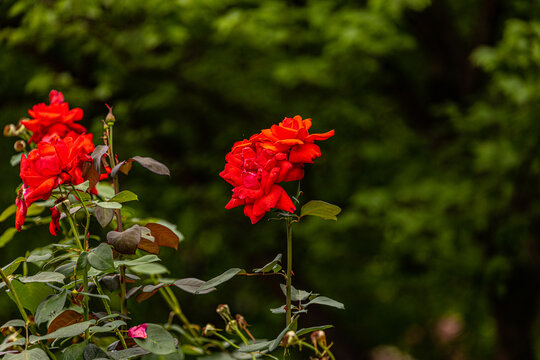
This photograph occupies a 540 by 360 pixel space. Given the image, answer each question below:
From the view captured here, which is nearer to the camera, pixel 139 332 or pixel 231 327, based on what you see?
pixel 139 332

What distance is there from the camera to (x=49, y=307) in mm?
728

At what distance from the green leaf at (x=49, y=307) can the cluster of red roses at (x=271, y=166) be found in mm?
247

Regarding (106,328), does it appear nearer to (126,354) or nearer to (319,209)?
(126,354)

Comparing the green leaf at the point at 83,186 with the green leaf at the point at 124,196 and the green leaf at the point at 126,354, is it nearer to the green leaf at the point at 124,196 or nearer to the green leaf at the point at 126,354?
the green leaf at the point at 124,196

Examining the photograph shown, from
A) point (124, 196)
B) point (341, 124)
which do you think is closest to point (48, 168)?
point (124, 196)

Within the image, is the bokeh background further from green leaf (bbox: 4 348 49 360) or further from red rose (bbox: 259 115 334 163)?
green leaf (bbox: 4 348 49 360)

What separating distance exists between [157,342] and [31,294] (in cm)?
22

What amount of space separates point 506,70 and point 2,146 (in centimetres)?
322

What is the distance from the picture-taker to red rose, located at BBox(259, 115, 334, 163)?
0.73 metres

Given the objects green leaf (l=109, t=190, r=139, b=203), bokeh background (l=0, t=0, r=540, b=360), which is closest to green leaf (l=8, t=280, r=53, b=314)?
green leaf (l=109, t=190, r=139, b=203)

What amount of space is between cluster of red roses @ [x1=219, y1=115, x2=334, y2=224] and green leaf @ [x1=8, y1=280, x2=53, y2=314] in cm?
31

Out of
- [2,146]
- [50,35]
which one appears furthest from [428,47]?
[2,146]

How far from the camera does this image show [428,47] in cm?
350

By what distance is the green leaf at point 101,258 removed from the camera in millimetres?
684
